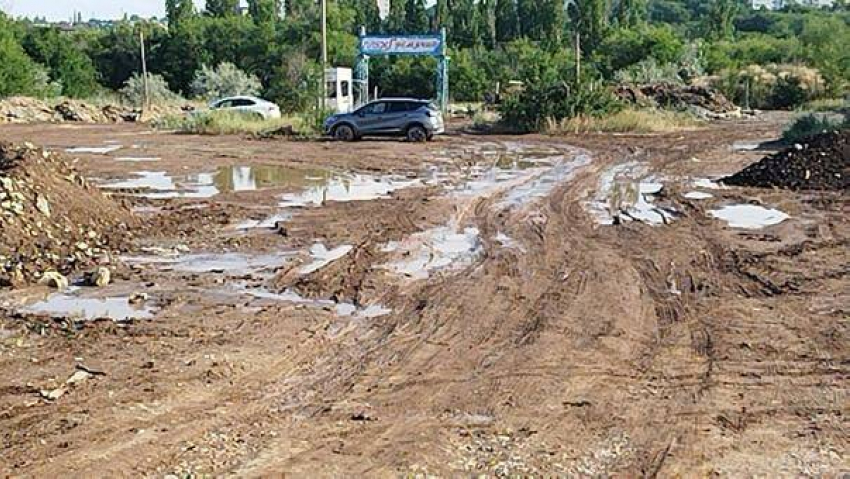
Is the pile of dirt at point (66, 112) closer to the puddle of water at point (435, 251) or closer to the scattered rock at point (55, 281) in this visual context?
the puddle of water at point (435, 251)

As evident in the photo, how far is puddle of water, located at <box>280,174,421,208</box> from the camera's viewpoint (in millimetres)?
20141

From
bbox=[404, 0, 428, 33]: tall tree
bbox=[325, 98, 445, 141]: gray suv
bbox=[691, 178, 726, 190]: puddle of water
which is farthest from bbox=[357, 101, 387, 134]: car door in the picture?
bbox=[404, 0, 428, 33]: tall tree

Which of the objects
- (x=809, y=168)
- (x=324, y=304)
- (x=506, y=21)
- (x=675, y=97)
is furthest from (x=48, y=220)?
(x=506, y=21)

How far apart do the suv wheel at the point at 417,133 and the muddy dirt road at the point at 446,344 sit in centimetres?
1764

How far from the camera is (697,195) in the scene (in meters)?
20.5

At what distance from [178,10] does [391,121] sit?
6812 cm

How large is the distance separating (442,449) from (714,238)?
31.5 ft

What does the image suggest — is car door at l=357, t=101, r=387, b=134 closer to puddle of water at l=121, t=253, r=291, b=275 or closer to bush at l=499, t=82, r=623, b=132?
bush at l=499, t=82, r=623, b=132

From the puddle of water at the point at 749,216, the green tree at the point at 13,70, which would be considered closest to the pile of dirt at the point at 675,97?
the puddle of water at the point at 749,216

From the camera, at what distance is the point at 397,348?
9227 millimetres

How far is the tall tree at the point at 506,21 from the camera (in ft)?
329

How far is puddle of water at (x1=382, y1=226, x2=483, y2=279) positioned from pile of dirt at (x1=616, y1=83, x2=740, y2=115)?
1485 inches

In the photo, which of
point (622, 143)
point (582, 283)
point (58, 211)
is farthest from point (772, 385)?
point (622, 143)

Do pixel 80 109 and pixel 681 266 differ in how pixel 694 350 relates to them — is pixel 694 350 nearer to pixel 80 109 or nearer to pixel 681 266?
pixel 681 266
